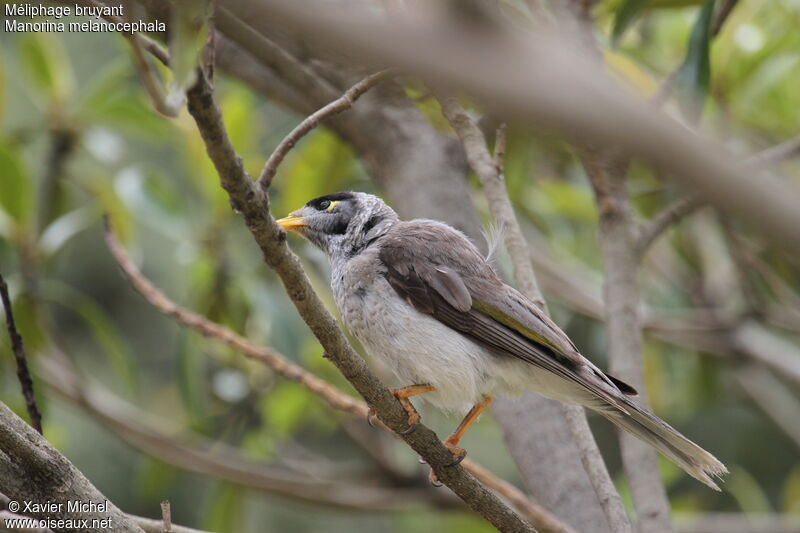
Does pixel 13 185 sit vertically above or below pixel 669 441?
below

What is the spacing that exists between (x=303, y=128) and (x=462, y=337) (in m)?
1.31

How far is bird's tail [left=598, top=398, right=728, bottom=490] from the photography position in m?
3.12

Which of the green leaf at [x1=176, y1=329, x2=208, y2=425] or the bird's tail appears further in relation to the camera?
the green leaf at [x1=176, y1=329, x2=208, y2=425]

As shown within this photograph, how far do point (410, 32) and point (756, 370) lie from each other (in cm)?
557

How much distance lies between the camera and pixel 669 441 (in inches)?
125

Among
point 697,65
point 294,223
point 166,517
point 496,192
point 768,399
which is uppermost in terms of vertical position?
point 697,65

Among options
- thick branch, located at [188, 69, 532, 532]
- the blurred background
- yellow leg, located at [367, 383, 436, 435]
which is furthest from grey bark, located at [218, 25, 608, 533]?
thick branch, located at [188, 69, 532, 532]

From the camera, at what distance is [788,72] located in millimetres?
4805

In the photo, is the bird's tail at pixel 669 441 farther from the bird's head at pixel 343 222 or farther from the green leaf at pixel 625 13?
the green leaf at pixel 625 13

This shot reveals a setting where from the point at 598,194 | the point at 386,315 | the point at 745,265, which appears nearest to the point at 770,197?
the point at 386,315

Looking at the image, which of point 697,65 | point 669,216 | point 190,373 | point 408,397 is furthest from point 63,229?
point 697,65

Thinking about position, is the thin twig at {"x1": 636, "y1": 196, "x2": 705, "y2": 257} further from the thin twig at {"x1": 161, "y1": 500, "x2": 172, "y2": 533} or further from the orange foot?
the thin twig at {"x1": 161, "y1": 500, "x2": 172, "y2": 533}

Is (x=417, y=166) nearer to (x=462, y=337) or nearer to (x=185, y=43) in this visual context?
(x=462, y=337)

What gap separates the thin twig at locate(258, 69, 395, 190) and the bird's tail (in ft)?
4.73
